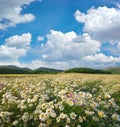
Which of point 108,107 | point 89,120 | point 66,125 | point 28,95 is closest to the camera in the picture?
point 66,125

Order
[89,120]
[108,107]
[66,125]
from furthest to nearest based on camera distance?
1. [108,107]
2. [89,120]
3. [66,125]

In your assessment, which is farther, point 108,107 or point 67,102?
point 108,107

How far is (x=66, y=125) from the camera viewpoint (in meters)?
6.64

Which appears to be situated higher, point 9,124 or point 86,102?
point 86,102

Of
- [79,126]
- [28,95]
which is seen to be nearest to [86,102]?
[79,126]

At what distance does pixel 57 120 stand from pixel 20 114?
5.34 ft

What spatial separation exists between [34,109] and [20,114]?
403 millimetres

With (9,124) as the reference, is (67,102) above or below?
above

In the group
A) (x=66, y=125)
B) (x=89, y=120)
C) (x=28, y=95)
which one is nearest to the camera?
(x=66, y=125)

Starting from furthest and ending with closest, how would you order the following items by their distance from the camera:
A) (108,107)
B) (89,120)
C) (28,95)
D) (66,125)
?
(28,95) → (108,107) → (89,120) → (66,125)

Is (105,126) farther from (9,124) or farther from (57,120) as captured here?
(9,124)

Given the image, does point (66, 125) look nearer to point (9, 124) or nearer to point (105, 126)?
point (105, 126)

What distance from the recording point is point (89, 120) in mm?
7309

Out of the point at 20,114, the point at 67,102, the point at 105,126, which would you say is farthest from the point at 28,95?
the point at 105,126
